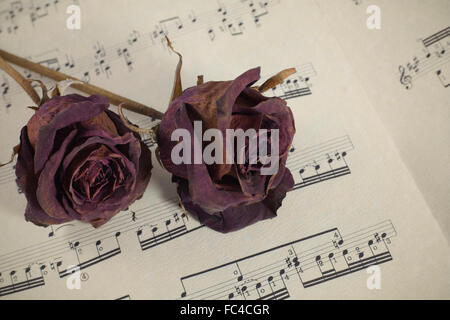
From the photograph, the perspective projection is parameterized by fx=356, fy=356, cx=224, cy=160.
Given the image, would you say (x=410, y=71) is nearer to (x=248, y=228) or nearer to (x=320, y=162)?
(x=320, y=162)

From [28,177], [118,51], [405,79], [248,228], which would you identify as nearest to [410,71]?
[405,79]

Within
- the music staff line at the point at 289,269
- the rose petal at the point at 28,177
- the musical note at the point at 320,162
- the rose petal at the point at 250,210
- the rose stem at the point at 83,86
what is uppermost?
the rose stem at the point at 83,86

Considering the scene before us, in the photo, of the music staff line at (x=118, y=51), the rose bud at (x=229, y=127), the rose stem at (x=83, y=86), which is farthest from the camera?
the music staff line at (x=118, y=51)

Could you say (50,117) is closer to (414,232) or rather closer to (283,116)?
(283,116)

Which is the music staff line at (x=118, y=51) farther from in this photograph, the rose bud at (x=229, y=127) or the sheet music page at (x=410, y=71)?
the rose bud at (x=229, y=127)

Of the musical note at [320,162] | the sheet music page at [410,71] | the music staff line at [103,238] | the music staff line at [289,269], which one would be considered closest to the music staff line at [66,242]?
the music staff line at [103,238]

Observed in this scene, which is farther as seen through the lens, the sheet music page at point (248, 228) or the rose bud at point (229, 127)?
the sheet music page at point (248, 228)

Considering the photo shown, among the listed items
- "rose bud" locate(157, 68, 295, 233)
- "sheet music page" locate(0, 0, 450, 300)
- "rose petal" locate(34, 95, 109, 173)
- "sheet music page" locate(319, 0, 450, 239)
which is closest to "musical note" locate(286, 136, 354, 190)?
"sheet music page" locate(0, 0, 450, 300)
